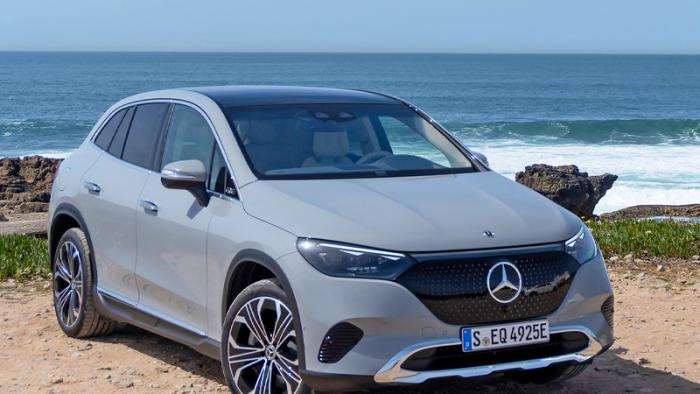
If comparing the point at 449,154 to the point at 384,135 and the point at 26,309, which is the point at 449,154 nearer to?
the point at 384,135

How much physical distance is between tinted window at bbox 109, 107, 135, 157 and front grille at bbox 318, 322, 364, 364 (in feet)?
8.85

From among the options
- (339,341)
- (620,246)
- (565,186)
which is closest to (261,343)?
(339,341)

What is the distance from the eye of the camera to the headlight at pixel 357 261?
15.8 feet

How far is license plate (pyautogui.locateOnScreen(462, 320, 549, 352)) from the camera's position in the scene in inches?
192

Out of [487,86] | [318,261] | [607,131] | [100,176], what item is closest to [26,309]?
[100,176]

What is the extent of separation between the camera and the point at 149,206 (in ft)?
20.5

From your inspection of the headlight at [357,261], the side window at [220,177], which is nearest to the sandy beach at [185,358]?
the headlight at [357,261]

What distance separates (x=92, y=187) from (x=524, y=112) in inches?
2427

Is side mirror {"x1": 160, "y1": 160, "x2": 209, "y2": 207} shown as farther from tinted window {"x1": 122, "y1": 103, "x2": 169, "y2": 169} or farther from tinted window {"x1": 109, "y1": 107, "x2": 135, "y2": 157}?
tinted window {"x1": 109, "y1": 107, "x2": 135, "y2": 157}

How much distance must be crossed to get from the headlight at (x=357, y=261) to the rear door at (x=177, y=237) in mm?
967

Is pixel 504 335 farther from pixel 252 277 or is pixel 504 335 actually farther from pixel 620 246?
pixel 620 246

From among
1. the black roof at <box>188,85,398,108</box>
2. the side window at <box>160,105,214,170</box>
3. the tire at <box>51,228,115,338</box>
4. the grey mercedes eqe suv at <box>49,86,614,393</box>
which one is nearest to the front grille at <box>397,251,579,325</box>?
the grey mercedes eqe suv at <box>49,86,614,393</box>

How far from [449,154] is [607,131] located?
48.6 metres

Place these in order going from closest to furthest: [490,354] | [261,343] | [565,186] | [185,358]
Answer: [490,354]
[261,343]
[185,358]
[565,186]
